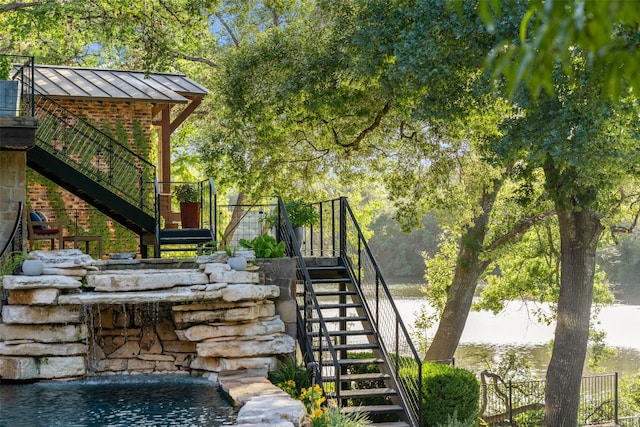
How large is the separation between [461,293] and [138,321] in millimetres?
9583

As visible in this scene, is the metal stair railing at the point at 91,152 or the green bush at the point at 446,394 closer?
the green bush at the point at 446,394

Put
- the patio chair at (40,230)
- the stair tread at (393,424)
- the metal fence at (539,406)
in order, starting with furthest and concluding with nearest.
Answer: the metal fence at (539,406), the patio chair at (40,230), the stair tread at (393,424)

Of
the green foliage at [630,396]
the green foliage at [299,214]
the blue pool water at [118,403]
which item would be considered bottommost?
the green foliage at [630,396]

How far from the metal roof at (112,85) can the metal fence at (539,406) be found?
9.38 metres

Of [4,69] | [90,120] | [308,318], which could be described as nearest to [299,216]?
[308,318]

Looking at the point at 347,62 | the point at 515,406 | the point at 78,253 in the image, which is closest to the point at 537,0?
the point at 78,253

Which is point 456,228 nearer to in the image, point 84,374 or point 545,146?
point 545,146

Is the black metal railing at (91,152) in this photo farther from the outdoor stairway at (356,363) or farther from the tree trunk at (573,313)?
the tree trunk at (573,313)

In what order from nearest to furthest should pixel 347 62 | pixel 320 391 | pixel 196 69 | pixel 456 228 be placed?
pixel 320 391, pixel 347 62, pixel 456 228, pixel 196 69

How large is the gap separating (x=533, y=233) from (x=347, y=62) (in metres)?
8.53

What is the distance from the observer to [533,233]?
21.1 meters

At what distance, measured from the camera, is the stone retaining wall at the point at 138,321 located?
36.5ft

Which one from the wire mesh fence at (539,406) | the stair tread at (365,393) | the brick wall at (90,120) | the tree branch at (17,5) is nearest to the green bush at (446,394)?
the stair tread at (365,393)

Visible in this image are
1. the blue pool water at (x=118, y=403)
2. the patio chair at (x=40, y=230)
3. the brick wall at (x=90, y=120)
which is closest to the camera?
the blue pool water at (x=118, y=403)
